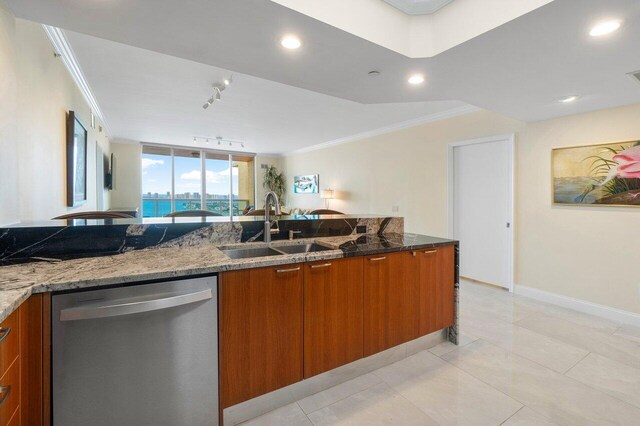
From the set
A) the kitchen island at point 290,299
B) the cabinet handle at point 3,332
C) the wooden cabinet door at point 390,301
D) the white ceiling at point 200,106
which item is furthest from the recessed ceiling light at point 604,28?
the cabinet handle at point 3,332

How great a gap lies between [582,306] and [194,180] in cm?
797

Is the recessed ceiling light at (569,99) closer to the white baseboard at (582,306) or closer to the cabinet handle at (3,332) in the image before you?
the white baseboard at (582,306)

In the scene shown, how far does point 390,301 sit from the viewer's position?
199cm

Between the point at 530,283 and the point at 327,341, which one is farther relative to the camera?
the point at 530,283

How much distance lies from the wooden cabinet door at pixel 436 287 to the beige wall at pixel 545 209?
193 cm

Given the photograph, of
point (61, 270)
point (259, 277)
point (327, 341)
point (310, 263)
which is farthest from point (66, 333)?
point (327, 341)

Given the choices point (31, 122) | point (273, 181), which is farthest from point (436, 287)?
point (273, 181)

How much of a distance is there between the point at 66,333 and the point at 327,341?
1.26 meters

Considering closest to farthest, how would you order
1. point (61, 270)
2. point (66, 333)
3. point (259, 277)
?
point (66, 333)
point (61, 270)
point (259, 277)

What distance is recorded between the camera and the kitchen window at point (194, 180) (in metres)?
7.10

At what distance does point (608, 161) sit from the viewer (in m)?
2.91

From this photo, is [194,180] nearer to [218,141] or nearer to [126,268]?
[218,141]

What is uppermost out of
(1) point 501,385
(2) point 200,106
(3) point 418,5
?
(2) point 200,106

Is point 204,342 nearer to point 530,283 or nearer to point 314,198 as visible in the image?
point 530,283
